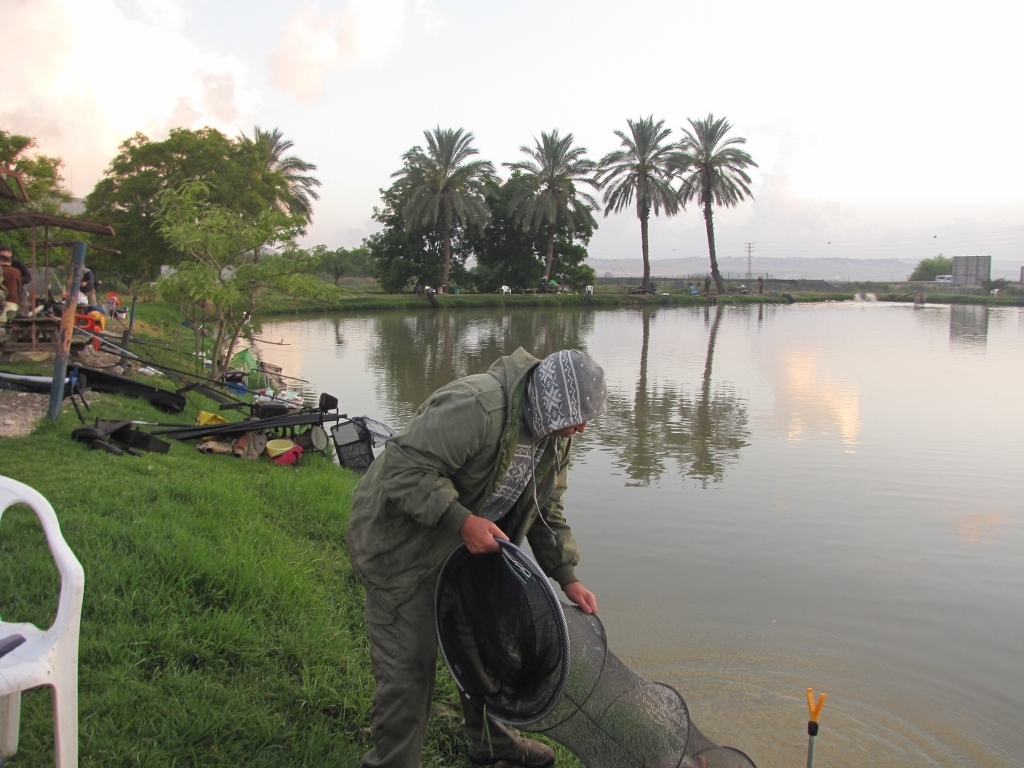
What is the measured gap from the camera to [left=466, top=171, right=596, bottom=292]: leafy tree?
64.5 m

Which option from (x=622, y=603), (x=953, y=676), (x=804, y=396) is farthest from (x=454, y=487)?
(x=804, y=396)

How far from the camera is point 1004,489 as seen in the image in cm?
989

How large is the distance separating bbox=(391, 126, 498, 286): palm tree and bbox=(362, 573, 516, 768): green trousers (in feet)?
174

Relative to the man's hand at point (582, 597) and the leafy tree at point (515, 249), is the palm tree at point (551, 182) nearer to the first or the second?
the leafy tree at point (515, 249)

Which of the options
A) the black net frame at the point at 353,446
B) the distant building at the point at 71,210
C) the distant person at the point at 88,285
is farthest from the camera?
the distant building at the point at 71,210

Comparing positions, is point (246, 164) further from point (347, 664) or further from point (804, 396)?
point (347, 664)

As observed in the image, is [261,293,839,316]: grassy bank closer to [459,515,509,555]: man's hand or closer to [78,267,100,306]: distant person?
[78,267,100,306]: distant person

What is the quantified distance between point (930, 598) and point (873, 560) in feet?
2.69

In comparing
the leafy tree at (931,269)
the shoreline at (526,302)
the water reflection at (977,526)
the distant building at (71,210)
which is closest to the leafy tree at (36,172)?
the distant building at (71,210)

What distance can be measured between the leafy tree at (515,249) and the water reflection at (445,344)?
1583cm

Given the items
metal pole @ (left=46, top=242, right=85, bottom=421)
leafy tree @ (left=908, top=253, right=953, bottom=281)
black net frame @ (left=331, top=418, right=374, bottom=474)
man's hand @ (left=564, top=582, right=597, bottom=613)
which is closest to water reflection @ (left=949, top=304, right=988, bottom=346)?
black net frame @ (left=331, top=418, right=374, bottom=474)

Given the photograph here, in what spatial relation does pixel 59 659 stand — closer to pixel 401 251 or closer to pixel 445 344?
pixel 445 344

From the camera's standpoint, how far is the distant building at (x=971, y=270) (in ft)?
301

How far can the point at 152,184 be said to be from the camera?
33.2m
